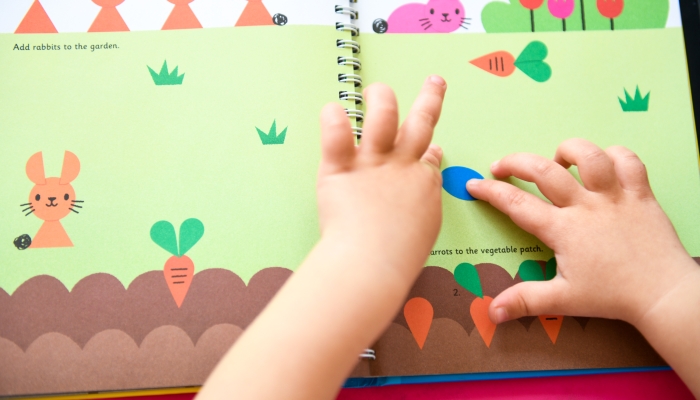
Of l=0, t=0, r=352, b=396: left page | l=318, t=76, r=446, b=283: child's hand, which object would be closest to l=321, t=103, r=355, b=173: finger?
l=318, t=76, r=446, b=283: child's hand

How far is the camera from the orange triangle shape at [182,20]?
587 millimetres

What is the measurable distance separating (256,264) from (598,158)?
15.4 inches

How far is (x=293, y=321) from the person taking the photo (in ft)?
1.08

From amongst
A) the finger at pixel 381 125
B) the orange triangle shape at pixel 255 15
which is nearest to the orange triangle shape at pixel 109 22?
the orange triangle shape at pixel 255 15

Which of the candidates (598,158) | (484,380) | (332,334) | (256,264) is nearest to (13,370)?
(256,264)

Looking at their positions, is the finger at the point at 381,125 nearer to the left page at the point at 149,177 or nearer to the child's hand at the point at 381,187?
the child's hand at the point at 381,187

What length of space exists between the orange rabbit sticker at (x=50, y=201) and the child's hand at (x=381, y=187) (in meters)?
0.33

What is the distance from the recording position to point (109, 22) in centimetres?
59

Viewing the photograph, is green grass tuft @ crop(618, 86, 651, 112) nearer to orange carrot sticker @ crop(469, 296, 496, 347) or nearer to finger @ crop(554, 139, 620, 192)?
finger @ crop(554, 139, 620, 192)

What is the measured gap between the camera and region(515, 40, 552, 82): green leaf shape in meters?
0.61

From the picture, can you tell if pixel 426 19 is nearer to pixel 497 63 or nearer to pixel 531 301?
pixel 497 63

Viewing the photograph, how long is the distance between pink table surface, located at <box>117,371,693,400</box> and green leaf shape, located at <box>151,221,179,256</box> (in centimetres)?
25

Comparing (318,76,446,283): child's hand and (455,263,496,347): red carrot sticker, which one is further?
(455,263,496,347): red carrot sticker

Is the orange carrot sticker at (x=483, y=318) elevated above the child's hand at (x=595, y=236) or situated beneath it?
situated beneath
